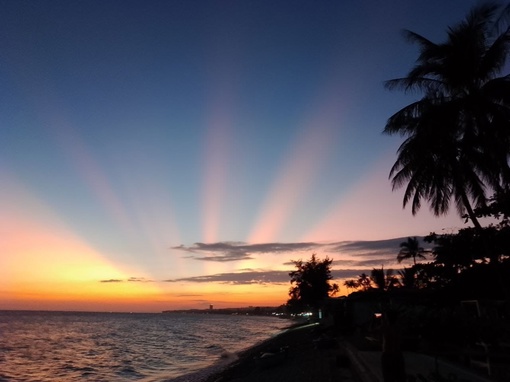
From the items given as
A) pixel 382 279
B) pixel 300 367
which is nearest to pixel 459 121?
pixel 300 367

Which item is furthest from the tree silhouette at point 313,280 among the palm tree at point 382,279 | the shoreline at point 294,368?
the shoreline at point 294,368

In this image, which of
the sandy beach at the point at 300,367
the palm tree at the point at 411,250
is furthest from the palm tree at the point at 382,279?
the sandy beach at the point at 300,367

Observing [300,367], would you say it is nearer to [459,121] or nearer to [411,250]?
[459,121]

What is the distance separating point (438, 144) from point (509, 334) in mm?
9286

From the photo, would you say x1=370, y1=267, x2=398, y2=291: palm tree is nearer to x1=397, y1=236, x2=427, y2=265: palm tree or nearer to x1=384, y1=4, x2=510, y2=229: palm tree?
x1=397, y1=236, x2=427, y2=265: palm tree

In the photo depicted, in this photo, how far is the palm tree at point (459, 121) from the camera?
1755 centimetres

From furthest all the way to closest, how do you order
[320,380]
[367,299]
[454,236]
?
[367,299] < [454,236] < [320,380]

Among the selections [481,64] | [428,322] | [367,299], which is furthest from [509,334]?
[367,299]

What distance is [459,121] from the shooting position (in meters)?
19.2

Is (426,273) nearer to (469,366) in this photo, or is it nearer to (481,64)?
(481,64)

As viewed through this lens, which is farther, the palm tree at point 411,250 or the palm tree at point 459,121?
the palm tree at point 411,250

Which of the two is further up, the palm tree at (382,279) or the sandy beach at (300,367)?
the palm tree at (382,279)

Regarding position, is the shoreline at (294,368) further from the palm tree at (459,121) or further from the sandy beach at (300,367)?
the palm tree at (459,121)

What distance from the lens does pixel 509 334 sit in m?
12.0
